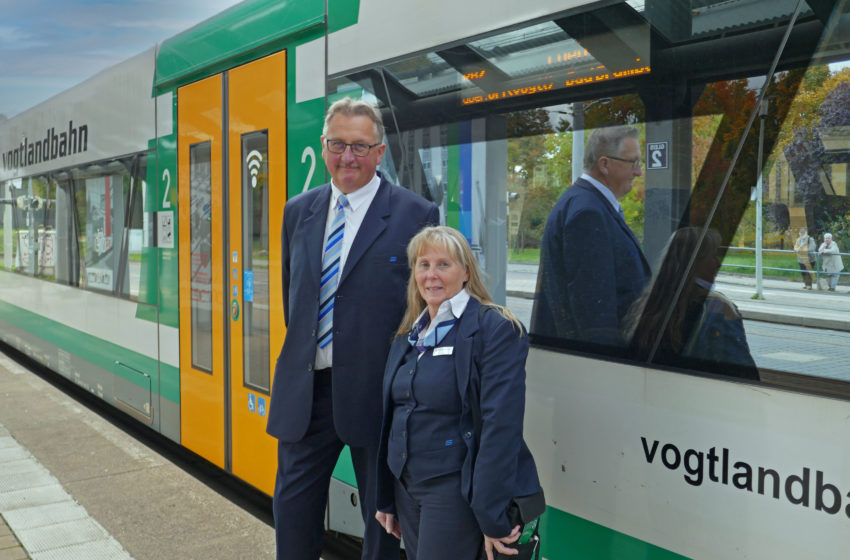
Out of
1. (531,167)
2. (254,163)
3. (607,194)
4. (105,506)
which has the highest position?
(254,163)

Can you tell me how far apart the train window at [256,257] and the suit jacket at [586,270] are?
81.0 inches

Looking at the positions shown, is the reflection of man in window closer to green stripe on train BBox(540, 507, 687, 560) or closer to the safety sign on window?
the safety sign on window

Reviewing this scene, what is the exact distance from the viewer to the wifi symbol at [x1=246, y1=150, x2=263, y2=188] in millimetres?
4393

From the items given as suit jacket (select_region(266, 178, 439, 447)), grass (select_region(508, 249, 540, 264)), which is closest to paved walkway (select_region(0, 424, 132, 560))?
suit jacket (select_region(266, 178, 439, 447))

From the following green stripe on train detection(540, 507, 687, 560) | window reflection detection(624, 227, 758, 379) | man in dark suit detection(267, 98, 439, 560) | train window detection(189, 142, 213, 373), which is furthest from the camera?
train window detection(189, 142, 213, 373)

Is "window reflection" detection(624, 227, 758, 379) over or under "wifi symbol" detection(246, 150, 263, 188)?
under

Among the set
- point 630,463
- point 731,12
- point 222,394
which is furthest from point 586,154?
point 222,394

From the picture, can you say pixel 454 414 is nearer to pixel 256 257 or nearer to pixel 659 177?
pixel 659 177

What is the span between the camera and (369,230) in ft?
8.98

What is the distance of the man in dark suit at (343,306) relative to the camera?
8.95 feet

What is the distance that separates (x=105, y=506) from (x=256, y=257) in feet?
5.76

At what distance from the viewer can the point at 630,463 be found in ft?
8.11

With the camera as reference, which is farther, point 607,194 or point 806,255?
point 607,194

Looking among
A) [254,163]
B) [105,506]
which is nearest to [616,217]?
[254,163]
